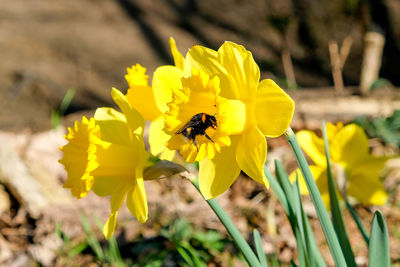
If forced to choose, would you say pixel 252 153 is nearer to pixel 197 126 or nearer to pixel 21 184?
pixel 197 126

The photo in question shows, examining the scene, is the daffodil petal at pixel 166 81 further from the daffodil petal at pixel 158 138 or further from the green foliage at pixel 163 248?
the green foliage at pixel 163 248

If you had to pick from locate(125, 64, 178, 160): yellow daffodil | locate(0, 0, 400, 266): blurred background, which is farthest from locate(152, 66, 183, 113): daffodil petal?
locate(0, 0, 400, 266): blurred background

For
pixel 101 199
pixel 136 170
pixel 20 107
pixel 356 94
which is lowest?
pixel 20 107

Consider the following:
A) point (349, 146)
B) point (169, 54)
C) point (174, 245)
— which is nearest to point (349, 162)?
point (349, 146)

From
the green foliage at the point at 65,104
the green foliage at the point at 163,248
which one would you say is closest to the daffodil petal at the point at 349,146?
the green foliage at the point at 163,248

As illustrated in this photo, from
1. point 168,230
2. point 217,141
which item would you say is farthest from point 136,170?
point 168,230

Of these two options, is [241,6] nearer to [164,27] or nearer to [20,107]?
[164,27]
